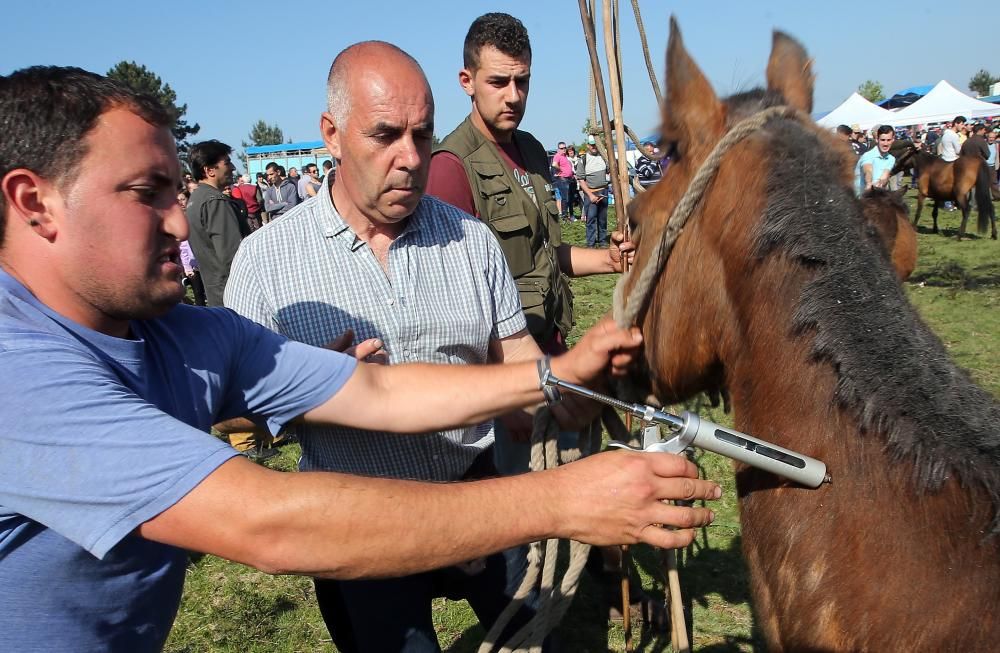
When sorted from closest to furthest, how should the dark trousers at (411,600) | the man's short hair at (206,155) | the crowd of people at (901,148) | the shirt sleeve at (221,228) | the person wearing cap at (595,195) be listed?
the dark trousers at (411,600), the shirt sleeve at (221,228), the man's short hair at (206,155), the crowd of people at (901,148), the person wearing cap at (595,195)

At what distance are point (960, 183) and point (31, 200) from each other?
18.5m

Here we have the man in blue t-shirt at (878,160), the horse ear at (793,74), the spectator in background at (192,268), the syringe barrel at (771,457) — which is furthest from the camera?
the man in blue t-shirt at (878,160)

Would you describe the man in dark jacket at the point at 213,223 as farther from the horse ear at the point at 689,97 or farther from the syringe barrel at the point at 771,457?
the syringe barrel at the point at 771,457

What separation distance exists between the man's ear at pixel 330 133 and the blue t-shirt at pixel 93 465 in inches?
34.3

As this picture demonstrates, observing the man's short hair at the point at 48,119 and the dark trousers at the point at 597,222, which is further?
the dark trousers at the point at 597,222

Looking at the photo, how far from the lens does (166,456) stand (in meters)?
1.29

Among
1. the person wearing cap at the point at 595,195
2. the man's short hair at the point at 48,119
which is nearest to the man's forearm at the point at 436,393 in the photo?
the man's short hair at the point at 48,119

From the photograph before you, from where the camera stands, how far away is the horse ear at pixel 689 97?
1.73 meters

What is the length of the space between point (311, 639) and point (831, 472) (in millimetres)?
3407

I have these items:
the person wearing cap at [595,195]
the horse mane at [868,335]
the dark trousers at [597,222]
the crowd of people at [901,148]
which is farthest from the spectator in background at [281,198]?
the horse mane at [868,335]

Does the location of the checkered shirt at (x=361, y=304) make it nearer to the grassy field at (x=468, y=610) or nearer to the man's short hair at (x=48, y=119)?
the man's short hair at (x=48, y=119)

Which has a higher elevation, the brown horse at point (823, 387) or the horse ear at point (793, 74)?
the horse ear at point (793, 74)

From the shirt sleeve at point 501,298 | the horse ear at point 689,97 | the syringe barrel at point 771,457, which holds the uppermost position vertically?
the horse ear at point 689,97

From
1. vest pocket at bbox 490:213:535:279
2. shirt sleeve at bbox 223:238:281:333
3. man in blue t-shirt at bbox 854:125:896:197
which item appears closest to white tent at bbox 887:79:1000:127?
man in blue t-shirt at bbox 854:125:896:197
